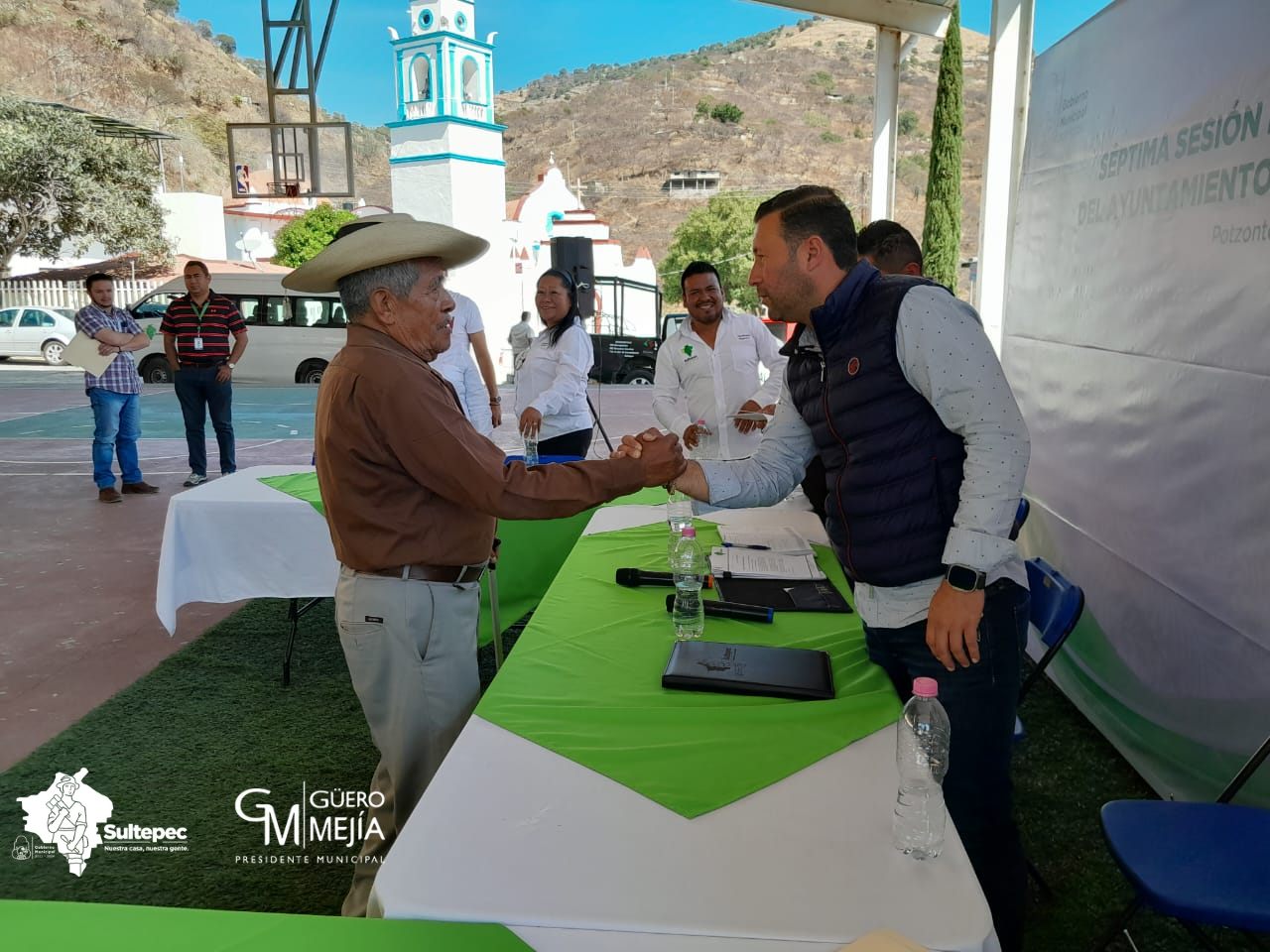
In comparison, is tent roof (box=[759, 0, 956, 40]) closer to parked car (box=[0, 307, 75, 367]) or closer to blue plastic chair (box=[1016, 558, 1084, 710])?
blue plastic chair (box=[1016, 558, 1084, 710])

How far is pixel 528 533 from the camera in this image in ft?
11.8

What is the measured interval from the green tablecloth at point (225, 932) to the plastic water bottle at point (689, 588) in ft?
3.21

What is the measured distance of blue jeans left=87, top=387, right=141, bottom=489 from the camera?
6.97 meters

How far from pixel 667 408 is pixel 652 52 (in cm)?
9434

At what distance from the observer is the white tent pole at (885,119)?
731 centimetres

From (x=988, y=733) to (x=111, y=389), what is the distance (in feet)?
24.0

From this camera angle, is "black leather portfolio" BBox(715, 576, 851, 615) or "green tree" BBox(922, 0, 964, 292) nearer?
"black leather portfolio" BBox(715, 576, 851, 615)

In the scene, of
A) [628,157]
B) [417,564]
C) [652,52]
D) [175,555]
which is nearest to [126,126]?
[175,555]

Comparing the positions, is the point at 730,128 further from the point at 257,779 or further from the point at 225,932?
the point at 225,932

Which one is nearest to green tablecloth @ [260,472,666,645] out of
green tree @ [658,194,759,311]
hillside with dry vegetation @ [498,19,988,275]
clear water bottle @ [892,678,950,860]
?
clear water bottle @ [892,678,950,860]

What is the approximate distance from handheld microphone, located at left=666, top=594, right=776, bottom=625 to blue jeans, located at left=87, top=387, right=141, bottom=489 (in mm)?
6475

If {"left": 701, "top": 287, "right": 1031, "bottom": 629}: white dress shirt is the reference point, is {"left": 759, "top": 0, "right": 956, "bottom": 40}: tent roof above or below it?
above

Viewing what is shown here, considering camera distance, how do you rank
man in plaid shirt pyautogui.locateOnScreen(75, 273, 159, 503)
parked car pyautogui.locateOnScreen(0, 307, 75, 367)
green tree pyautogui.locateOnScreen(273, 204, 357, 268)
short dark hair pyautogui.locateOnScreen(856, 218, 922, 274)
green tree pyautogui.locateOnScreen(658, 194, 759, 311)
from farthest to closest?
green tree pyautogui.locateOnScreen(658, 194, 759, 311) → green tree pyautogui.locateOnScreen(273, 204, 357, 268) → parked car pyautogui.locateOnScreen(0, 307, 75, 367) → man in plaid shirt pyautogui.locateOnScreen(75, 273, 159, 503) → short dark hair pyautogui.locateOnScreen(856, 218, 922, 274)

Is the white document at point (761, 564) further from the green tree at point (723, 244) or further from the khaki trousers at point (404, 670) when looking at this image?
the green tree at point (723, 244)
